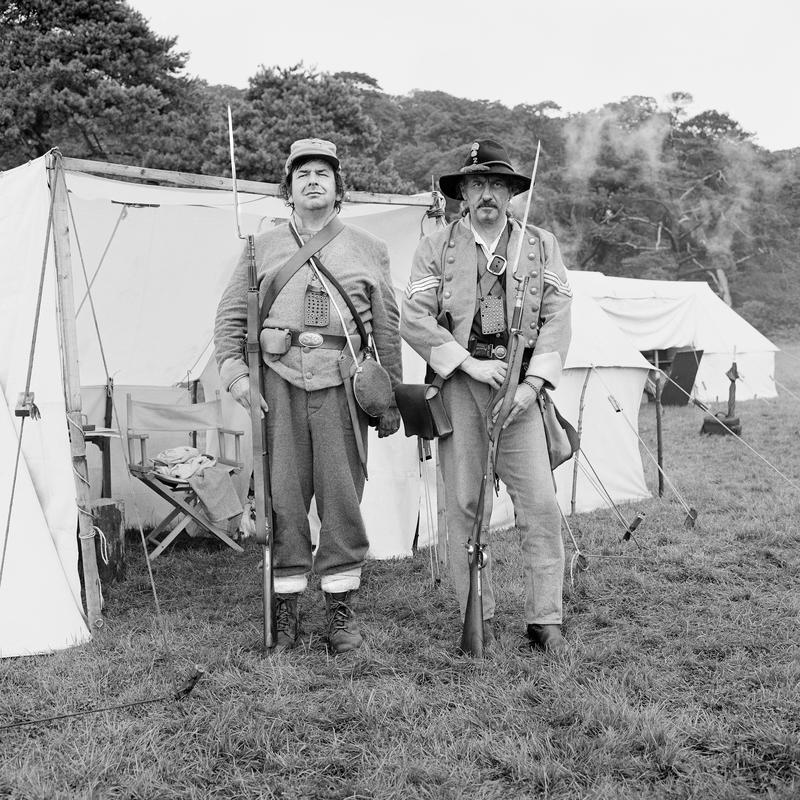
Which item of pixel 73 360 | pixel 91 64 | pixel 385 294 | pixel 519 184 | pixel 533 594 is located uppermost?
pixel 91 64

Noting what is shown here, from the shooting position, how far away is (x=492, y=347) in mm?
3193

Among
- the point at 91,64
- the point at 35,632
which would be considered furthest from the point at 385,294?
the point at 91,64

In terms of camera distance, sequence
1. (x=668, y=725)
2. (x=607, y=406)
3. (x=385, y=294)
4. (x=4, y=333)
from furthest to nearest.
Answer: (x=607, y=406) → (x=4, y=333) → (x=385, y=294) → (x=668, y=725)

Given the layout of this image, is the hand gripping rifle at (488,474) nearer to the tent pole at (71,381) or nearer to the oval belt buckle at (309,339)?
the oval belt buckle at (309,339)

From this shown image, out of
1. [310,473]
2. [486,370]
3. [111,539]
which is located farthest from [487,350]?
[111,539]

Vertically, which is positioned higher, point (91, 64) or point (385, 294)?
point (91, 64)

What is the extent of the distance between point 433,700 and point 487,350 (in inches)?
50.7

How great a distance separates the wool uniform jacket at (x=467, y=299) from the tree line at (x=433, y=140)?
1593 centimetres

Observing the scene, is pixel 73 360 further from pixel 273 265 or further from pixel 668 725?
pixel 668 725

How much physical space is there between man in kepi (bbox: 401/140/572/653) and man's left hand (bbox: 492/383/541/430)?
2 centimetres

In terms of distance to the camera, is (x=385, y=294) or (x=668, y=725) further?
(x=385, y=294)

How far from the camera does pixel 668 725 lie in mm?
2514

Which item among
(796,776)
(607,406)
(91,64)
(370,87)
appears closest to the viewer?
(796,776)

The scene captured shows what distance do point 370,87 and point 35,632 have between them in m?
33.3
